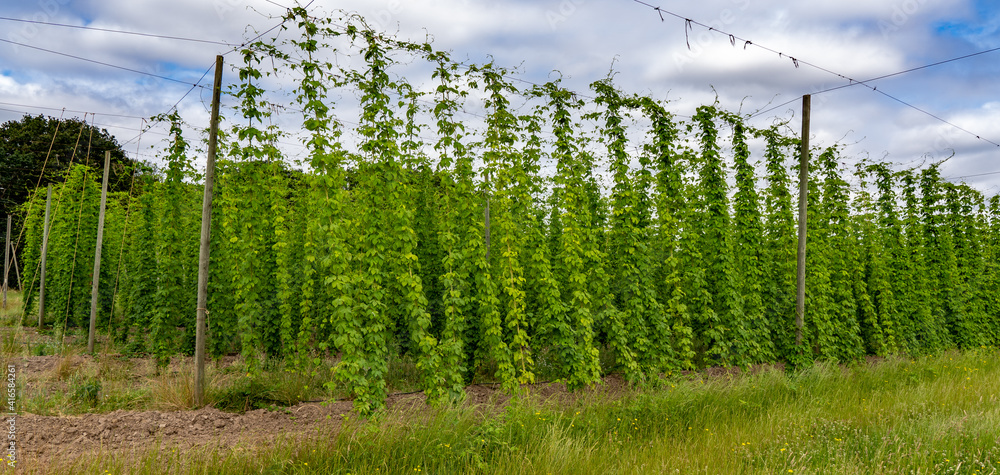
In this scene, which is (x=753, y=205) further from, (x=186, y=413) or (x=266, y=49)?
(x=186, y=413)

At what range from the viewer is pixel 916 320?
12.5 m

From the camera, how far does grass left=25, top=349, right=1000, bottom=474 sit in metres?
4.41

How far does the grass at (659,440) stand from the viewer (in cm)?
441

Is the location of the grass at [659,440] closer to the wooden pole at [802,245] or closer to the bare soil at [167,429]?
the bare soil at [167,429]

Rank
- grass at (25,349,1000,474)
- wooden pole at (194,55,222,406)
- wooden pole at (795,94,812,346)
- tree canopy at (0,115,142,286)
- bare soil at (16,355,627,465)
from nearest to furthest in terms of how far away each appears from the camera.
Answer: grass at (25,349,1000,474) < bare soil at (16,355,627,465) < wooden pole at (194,55,222,406) < wooden pole at (795,94,812,346) < tree canopy at (0,115,142,286)

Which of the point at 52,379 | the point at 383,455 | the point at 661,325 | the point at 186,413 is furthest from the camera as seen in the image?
the point at 661,325

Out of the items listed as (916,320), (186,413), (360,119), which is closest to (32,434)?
(186,413)

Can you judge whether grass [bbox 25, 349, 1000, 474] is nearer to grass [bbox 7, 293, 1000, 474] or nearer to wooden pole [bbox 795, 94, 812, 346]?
grass [bbox 7, 293, 1000, 474]

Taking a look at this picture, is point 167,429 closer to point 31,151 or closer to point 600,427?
point 600,427

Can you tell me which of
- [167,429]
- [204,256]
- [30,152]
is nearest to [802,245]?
[204,256]

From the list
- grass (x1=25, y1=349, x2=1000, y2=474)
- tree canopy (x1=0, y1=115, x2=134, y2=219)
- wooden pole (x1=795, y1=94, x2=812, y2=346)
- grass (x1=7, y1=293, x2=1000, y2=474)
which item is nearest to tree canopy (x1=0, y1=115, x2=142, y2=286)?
tree canopy (x1=0, y1=115, x2=134, y2=219)

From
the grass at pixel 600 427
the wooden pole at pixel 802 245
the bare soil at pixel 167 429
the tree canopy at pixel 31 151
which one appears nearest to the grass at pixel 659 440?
the grass at pixel 600 427

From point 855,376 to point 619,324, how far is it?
4.91 m

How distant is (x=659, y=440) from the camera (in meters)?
5.36
